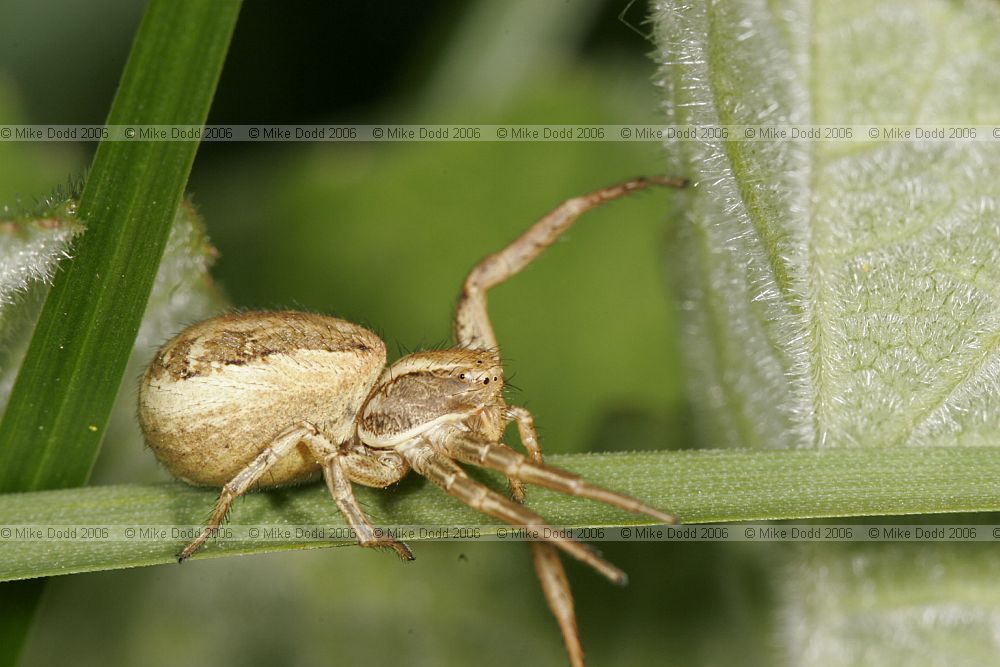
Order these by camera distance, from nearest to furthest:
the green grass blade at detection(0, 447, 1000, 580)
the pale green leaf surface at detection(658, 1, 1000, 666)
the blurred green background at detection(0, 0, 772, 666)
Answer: the green grass blade at detection(0, 447, 1000, 580) < the pale green leaf surface at detection(658, 1, 1000, 666) < the blurred green background at detection(0, 0, 772, 666)

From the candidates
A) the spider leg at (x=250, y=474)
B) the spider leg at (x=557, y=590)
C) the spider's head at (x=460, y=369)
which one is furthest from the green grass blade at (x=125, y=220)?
the spider leg at (x=557, y=590)

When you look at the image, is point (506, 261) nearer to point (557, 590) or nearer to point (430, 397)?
point (430, 397)

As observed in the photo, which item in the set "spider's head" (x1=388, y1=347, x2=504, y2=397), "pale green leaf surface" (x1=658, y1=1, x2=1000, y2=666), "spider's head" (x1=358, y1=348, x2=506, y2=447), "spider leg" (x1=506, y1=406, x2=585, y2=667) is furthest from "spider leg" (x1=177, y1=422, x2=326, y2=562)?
"pale green leaf surface" (x1=658, y1=1, x2=1000, y2=666)

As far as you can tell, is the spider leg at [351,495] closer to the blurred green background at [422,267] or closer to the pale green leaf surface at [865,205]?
the blurred green background at [422,267]

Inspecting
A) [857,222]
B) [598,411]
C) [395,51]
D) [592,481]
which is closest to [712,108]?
[857,222]

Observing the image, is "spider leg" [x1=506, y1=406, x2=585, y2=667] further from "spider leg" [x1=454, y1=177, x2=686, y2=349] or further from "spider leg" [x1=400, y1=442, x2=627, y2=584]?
"spider leg" [x1=454, y1=177, x2=686, y2=349]
